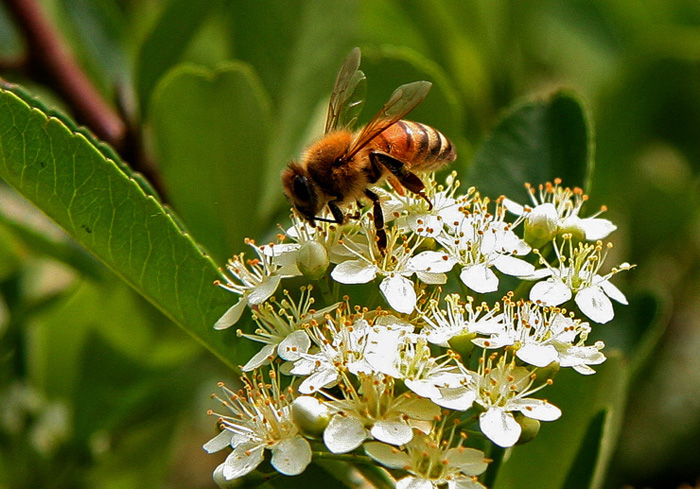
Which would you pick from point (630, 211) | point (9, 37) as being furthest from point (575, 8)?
point (9, 37)

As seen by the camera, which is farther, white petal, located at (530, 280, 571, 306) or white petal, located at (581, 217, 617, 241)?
white petal, located at (581, 217, 617, 241)

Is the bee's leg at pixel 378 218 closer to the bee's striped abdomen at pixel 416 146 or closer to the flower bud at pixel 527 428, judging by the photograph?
the bee's striped abdomen at pixel 416 146

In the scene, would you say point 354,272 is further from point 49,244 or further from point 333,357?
point 49,244

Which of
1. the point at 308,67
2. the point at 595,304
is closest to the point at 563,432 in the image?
the point at 595,304

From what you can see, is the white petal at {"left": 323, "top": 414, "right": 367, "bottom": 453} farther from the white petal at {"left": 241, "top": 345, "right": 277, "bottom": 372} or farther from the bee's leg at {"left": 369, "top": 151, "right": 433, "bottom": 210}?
the bee's leg at {"left": 369, "top": 151, "right": 433, "bottom": 210}

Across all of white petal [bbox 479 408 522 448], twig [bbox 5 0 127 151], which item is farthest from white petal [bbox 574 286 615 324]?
twig [bbox 5 0 127 151]

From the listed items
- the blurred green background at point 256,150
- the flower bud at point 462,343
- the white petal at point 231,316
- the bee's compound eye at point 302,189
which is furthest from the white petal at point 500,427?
the bee's compound eye at point 302,189
